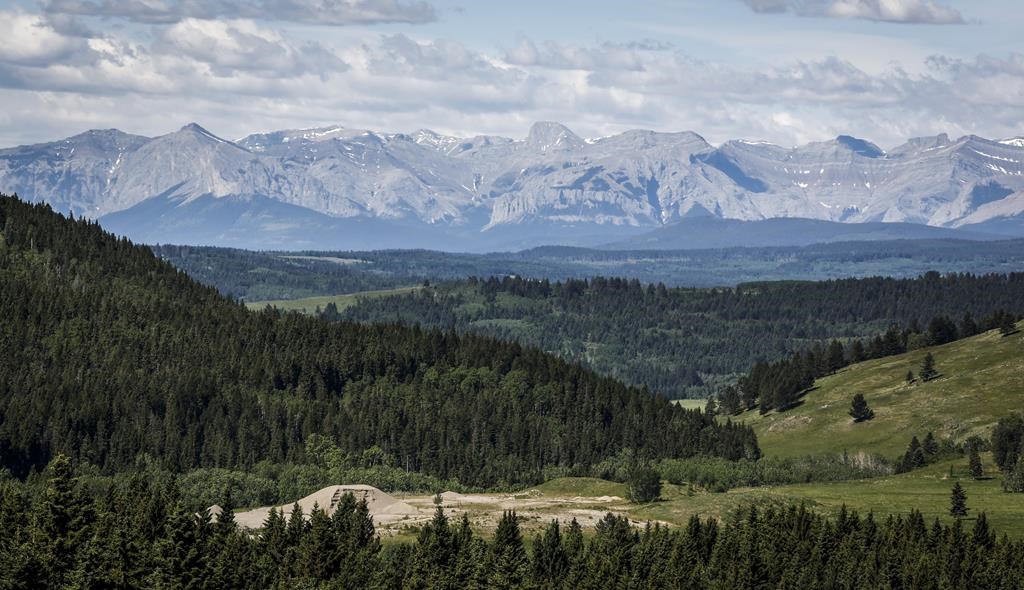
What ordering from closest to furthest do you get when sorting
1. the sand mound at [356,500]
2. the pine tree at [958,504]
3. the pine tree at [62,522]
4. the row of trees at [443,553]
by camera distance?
1. the pine tree at [62,522]
2. the row of trees at [443,553]
3. the sand mound at [356,500]
4. the pine tree at [958,504]

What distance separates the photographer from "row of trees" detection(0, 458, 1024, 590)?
123m

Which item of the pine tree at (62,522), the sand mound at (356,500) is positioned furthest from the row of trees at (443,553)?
the sand mound at (356,500)

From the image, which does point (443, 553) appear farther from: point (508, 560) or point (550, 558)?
point (550, 558)

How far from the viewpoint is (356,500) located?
18250 centimetres

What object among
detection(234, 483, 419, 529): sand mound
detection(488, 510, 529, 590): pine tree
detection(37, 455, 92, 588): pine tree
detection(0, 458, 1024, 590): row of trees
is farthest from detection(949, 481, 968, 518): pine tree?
detection(37, 455, 92, 588): pine tree

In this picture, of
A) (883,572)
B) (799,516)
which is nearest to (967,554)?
(883,572)

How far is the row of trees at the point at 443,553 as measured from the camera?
4845 inches

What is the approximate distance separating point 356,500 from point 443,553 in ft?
142

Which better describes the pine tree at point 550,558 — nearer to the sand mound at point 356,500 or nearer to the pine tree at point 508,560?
the pine tree at point 508,560

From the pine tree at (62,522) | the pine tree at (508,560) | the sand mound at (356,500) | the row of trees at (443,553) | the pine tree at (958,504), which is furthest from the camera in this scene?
the pine tree at (958,504)

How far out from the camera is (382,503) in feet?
634

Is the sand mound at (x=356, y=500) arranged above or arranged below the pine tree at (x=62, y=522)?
below

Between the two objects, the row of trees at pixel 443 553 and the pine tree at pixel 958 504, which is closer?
the row of trees at pixel 443 553

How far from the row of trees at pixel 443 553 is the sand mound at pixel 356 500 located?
21052 mm
